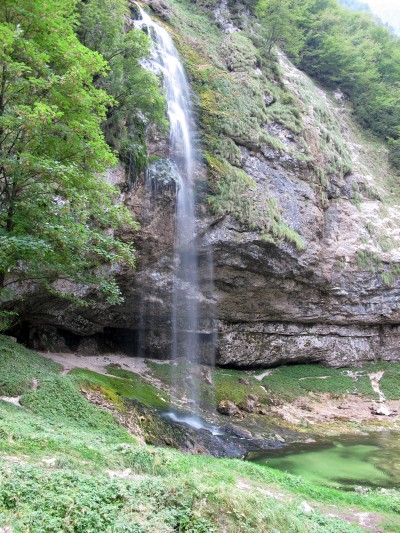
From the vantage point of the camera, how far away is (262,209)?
21484 millimetres

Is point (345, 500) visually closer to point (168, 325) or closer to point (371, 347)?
point (168, 325)

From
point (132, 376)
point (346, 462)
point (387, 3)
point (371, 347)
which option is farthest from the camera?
point (387, 3)

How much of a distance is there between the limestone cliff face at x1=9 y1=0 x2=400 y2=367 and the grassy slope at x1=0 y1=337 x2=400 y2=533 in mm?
12074

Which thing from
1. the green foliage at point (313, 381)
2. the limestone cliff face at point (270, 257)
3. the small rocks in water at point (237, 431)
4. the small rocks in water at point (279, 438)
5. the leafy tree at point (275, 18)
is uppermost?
the leafy tree at point (275, 18)

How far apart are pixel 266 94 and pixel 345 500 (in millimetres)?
24626

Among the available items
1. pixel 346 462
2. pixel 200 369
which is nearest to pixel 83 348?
pixel 200 369

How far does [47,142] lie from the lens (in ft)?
31.2

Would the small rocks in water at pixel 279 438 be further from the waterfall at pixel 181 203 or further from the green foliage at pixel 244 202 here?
the green foliage at pixel 244 202

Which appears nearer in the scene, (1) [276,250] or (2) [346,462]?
(2) [346,462]

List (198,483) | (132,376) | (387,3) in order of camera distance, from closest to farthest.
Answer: (198,483), (132,376), (387,3)

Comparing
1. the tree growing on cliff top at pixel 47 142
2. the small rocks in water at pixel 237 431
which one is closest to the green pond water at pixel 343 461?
the small rocks in water at pixel 237 431

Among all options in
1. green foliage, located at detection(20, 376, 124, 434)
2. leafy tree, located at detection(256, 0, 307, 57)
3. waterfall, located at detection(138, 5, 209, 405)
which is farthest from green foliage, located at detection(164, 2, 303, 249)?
green foliage, located at detection(20, 376, 124, 434)

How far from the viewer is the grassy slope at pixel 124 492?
4.23 metres

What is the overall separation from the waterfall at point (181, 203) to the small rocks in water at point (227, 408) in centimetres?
136
